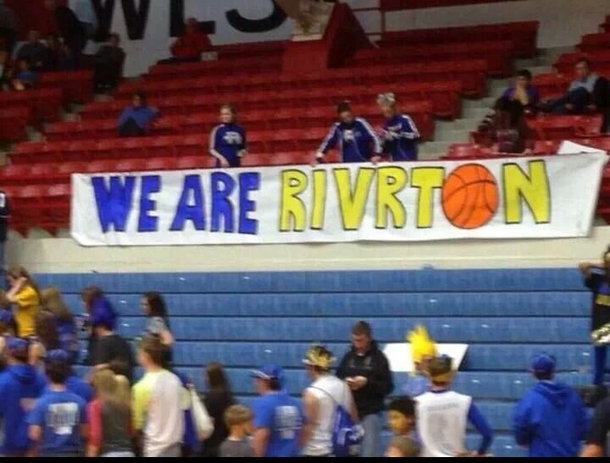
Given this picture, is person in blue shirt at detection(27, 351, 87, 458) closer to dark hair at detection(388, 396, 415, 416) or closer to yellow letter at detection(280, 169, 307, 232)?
dark hair at detection(388, 396, 415, 416)

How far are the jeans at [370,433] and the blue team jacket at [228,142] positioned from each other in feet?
19.3

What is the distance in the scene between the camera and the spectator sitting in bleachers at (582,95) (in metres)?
14.6

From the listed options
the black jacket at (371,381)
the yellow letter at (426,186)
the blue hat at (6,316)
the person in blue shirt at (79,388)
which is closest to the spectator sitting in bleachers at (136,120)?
the yellow letter at (426,186)

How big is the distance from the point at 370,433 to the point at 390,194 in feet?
15.5

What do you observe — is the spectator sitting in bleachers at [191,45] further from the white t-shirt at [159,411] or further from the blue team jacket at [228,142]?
the white t-shirt at [159,411]

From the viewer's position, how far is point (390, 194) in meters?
13.2

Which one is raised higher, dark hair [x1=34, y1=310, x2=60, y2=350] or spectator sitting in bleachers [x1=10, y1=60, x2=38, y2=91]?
spectator sitting in bleachers [x1=10, y1=60, x2=38, y2=91]

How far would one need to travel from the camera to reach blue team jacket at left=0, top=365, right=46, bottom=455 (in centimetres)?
778

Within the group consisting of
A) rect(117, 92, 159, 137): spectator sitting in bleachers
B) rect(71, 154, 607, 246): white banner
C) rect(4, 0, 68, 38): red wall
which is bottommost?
rect(71, 154, 607, 246): white banner

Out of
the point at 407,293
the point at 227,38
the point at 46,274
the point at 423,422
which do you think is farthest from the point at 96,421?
the point at 227,38

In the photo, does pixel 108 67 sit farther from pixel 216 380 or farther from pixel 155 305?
pixel 216 380

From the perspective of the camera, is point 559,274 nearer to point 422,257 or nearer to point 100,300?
point 422,257

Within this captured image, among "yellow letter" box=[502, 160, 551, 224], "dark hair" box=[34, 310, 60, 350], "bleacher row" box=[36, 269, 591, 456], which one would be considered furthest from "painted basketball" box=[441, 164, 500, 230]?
"dark hair" box=[34, 310, 60, 350]

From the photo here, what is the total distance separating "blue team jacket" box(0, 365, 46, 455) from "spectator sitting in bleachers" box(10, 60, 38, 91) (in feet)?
39.7
